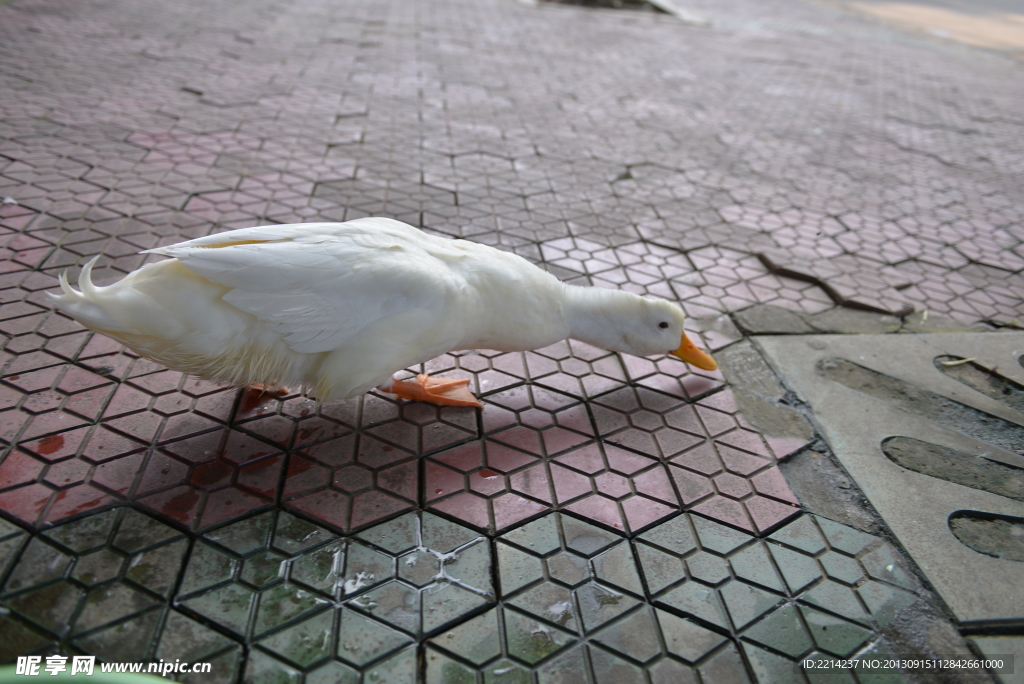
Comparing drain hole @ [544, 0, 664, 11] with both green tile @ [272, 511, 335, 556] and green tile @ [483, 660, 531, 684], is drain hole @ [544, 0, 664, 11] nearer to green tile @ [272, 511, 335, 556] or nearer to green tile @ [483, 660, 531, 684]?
green tile @ [272, 511, 335, 556]

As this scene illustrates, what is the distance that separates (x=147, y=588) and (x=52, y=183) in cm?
328

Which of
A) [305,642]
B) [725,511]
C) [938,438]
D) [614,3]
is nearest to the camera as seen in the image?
[305,642]

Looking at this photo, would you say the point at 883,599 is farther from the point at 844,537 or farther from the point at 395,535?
the point at 395,535

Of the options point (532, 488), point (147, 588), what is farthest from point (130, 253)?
point (532, 488)

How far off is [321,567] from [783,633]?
148 cm

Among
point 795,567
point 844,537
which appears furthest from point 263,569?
point 844,537

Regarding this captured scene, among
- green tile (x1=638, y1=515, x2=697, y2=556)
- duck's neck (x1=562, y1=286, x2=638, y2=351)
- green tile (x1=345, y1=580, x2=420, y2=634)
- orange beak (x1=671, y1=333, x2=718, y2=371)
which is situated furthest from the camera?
orange beak (x1=671, y1=333, x2=718, y2=371)

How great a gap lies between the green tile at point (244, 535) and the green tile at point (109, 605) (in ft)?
0.83

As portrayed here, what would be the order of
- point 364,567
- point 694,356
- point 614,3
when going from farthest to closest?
1. point 614,3
2. point 694,356
3. point 364,567

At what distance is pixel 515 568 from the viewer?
2070mm

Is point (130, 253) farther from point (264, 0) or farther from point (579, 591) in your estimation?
point (264, 0)

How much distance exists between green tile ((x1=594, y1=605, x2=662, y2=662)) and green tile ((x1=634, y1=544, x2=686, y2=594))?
118mm

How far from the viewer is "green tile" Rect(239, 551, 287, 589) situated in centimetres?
194

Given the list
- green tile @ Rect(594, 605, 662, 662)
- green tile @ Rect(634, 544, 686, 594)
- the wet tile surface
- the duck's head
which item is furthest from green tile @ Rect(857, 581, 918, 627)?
the duck's head
